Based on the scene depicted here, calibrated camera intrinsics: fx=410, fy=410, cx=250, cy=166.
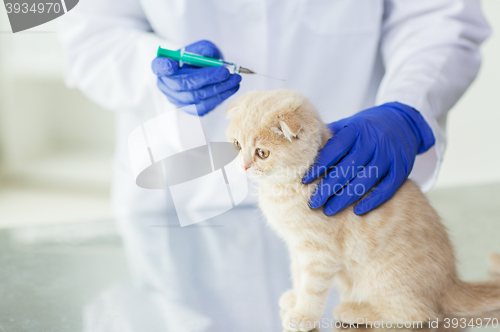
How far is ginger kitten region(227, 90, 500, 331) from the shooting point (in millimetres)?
753

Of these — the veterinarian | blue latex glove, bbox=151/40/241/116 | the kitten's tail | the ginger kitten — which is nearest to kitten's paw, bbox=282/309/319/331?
the ginger kitten

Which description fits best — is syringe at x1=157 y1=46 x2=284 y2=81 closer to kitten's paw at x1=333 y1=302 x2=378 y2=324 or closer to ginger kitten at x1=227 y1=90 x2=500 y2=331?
ginger kitten at x1=227 y1=90 x2=500 y2=331

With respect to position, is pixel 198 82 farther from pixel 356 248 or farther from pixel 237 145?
pixel 356 248

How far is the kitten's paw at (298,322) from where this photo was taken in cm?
77

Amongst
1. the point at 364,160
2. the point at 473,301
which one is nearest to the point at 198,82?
the point at 364,160

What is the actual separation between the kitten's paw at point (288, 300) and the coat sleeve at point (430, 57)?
20.7 inches

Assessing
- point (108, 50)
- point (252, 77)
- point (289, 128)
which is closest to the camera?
point (289, 128)

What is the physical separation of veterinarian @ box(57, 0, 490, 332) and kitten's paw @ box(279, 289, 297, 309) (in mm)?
35

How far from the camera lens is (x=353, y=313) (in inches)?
30.9

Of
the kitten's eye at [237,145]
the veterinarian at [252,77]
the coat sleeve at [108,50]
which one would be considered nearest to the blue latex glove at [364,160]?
the veterinarian at [252,77]

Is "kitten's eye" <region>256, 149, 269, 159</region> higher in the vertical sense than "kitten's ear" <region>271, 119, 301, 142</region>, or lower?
lower

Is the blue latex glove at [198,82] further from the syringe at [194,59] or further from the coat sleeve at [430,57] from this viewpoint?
the coat sleeve at [430,57]

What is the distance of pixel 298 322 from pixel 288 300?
0.29 feet

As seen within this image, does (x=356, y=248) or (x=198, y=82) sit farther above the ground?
(x=198, y=82)
